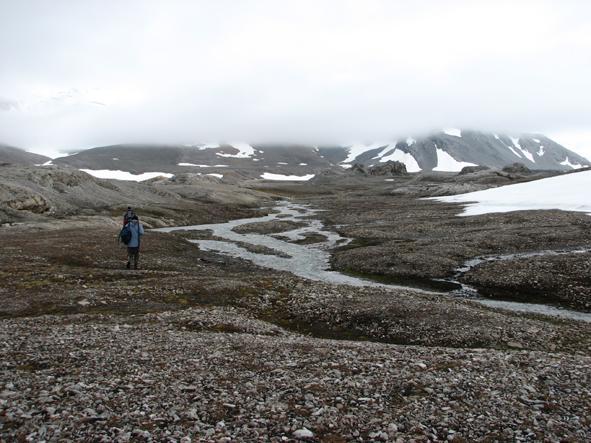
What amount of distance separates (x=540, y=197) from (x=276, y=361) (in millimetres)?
98431

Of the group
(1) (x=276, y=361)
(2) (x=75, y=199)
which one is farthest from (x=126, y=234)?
(2) (x=75, y=199)

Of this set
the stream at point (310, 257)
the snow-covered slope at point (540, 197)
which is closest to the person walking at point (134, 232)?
the stream at point (310, 257)

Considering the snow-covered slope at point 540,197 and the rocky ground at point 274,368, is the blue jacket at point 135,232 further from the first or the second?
the snow-covered slope at point 540,197

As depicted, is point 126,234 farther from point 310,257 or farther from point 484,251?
point 484,251

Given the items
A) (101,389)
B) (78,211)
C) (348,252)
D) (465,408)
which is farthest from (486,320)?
(78,211)

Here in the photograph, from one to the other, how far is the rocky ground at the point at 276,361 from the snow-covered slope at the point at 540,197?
4804cm

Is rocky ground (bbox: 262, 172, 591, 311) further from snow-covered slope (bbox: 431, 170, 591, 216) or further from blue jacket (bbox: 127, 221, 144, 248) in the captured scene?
blue jacket (bbox: 127, 221, 144, 248)

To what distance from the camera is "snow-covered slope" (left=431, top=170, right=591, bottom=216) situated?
8869 centimetres

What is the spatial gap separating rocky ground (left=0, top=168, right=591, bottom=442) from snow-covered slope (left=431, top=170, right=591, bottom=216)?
48039 millimetres

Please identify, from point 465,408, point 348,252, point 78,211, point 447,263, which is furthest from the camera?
point 78,211

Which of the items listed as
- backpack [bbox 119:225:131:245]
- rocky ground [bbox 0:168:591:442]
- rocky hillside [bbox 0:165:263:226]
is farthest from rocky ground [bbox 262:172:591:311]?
rocky hillside [bbox 0:165:263:226]

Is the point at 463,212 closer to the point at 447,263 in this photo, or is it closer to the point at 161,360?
the point at 447,263

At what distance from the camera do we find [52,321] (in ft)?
83.5

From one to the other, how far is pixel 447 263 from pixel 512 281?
30.5 feet
